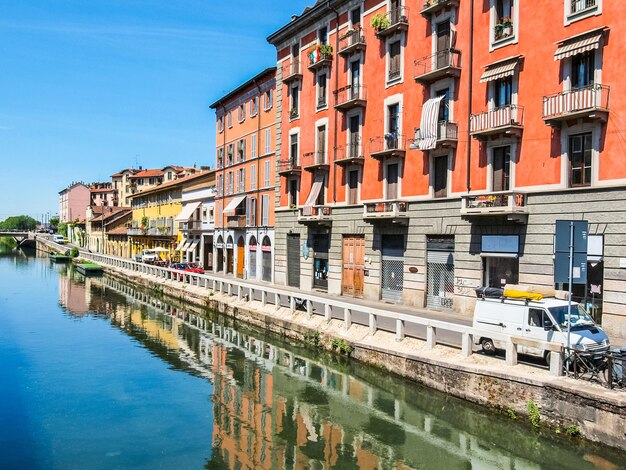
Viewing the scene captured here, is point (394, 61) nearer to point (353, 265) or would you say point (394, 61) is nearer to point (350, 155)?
point (350, 155)

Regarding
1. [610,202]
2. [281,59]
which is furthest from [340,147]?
[610,202]

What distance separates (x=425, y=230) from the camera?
80.8 feet

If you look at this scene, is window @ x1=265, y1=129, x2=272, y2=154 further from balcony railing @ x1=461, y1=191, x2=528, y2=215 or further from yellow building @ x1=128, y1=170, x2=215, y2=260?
balcony railing @ x1=461, y1=191, x2=528, y2=215

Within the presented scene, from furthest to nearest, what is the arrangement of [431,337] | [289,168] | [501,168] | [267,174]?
[267,174], [289,168], [501,168], [431,337]

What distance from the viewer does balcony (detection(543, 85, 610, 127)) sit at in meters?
17.5

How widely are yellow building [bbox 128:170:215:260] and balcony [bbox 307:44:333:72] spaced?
871 inches

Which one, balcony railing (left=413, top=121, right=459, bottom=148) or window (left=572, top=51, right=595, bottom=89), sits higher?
window (left=572, top=51, right=595, bottom=89)

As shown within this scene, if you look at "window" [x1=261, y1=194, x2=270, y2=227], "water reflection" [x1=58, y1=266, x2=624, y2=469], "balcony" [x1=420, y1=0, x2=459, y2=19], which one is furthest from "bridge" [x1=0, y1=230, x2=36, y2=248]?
"balcony" [x1=420, y1=0, x2=459, y2=19]

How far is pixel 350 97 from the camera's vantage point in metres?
29.5

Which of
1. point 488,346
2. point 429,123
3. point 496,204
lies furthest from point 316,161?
point 488,346

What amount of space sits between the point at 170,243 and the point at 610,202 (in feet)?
172

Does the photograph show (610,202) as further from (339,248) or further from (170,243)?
(170,243)

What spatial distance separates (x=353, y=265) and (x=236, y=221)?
1671 cm

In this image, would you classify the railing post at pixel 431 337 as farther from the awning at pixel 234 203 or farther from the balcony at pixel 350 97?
the awning at pixel 234 203
